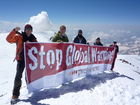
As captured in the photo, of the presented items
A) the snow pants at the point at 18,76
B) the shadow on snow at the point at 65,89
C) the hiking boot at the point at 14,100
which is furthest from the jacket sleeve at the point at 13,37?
the shadow on snow at the point at 65,89

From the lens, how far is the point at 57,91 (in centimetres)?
788

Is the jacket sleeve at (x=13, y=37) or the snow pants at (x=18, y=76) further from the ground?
the jacket sleeve at (x=13, y=37)

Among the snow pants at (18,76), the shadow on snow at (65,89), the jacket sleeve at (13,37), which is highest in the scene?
the jacket sleeve at (13,37)

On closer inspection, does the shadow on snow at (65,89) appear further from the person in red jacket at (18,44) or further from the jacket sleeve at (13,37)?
the jacket sleeve at (13,37)

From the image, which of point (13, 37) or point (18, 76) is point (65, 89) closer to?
point (18, 76)

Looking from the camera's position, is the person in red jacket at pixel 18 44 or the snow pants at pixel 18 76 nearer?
the person in red jacket at pixel 18 44

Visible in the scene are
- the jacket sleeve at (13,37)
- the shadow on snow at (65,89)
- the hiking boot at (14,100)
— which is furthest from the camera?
the shadow on snow at (65,89)

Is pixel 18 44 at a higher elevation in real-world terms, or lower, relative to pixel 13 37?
lower

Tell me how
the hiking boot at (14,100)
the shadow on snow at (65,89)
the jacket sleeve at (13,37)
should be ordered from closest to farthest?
1. the jacket sleeve at (13,37)
2. the hiking boot at (14,100)
3. the shadow on snow at (65,89)

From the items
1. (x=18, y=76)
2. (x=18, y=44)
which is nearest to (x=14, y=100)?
(x=18, y=76)

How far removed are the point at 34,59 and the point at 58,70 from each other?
167 centimetres

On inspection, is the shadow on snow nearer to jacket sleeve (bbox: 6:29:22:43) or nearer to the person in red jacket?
the person in red jacket

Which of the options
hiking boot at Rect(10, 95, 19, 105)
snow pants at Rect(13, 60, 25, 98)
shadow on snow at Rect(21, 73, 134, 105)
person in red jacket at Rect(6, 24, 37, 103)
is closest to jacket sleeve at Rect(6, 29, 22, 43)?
person in red jacket at Rect(6, 24, 37, 103)

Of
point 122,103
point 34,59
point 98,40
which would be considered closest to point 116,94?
point 122,103
